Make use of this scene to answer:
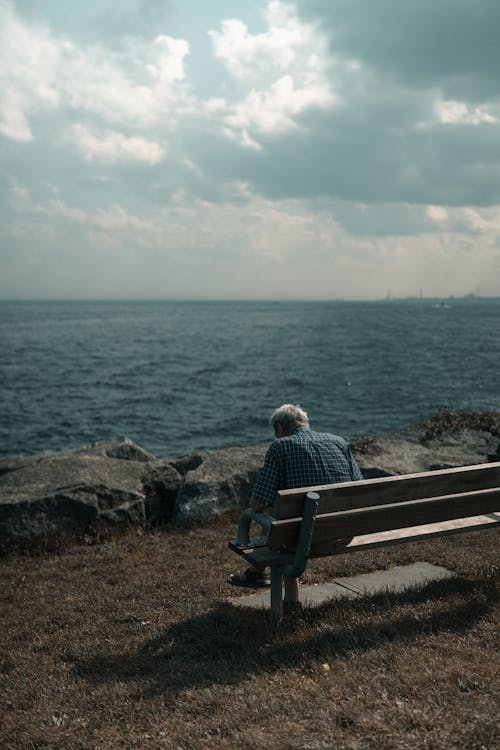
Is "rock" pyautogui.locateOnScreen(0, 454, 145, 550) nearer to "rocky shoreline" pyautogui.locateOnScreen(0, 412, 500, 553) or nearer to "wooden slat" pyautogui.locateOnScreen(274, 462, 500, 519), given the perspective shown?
"rocky shoreline" pyautogui.locateOnScreen(0, 412, 500, 553)

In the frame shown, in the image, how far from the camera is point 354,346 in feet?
211

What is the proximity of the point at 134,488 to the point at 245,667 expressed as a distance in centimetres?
528

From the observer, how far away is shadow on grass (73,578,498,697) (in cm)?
446

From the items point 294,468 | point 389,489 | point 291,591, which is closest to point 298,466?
point 294,468

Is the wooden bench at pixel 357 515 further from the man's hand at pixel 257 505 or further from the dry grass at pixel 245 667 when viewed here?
the dry grass at pixel 245 667

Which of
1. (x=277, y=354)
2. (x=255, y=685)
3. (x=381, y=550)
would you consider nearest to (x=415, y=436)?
(x=381, y=550)

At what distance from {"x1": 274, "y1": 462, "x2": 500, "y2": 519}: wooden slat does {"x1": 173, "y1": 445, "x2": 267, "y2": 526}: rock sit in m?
4.52

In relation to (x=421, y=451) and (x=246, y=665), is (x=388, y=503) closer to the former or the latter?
(x=246, y=665)

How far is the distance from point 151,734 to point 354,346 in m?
61.7

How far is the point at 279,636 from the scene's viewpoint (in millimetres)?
4902

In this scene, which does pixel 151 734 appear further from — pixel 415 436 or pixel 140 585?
pixel 415 436

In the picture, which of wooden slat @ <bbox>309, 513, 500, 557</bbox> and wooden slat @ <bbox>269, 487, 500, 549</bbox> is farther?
wooden slat @ <bbox>309, 513, 500, 557</bbox>

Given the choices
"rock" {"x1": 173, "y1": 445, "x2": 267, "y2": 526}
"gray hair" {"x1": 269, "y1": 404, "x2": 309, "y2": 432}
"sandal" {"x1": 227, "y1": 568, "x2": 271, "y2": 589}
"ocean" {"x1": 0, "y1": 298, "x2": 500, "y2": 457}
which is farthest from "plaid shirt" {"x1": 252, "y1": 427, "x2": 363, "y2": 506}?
"ocean" {"x1": 0, "y1": 298, "x2": 500, "y2": 457}

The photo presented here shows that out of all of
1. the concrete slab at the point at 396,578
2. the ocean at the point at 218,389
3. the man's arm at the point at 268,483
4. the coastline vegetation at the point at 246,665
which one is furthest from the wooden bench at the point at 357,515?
the ocean at the point at 218,389
